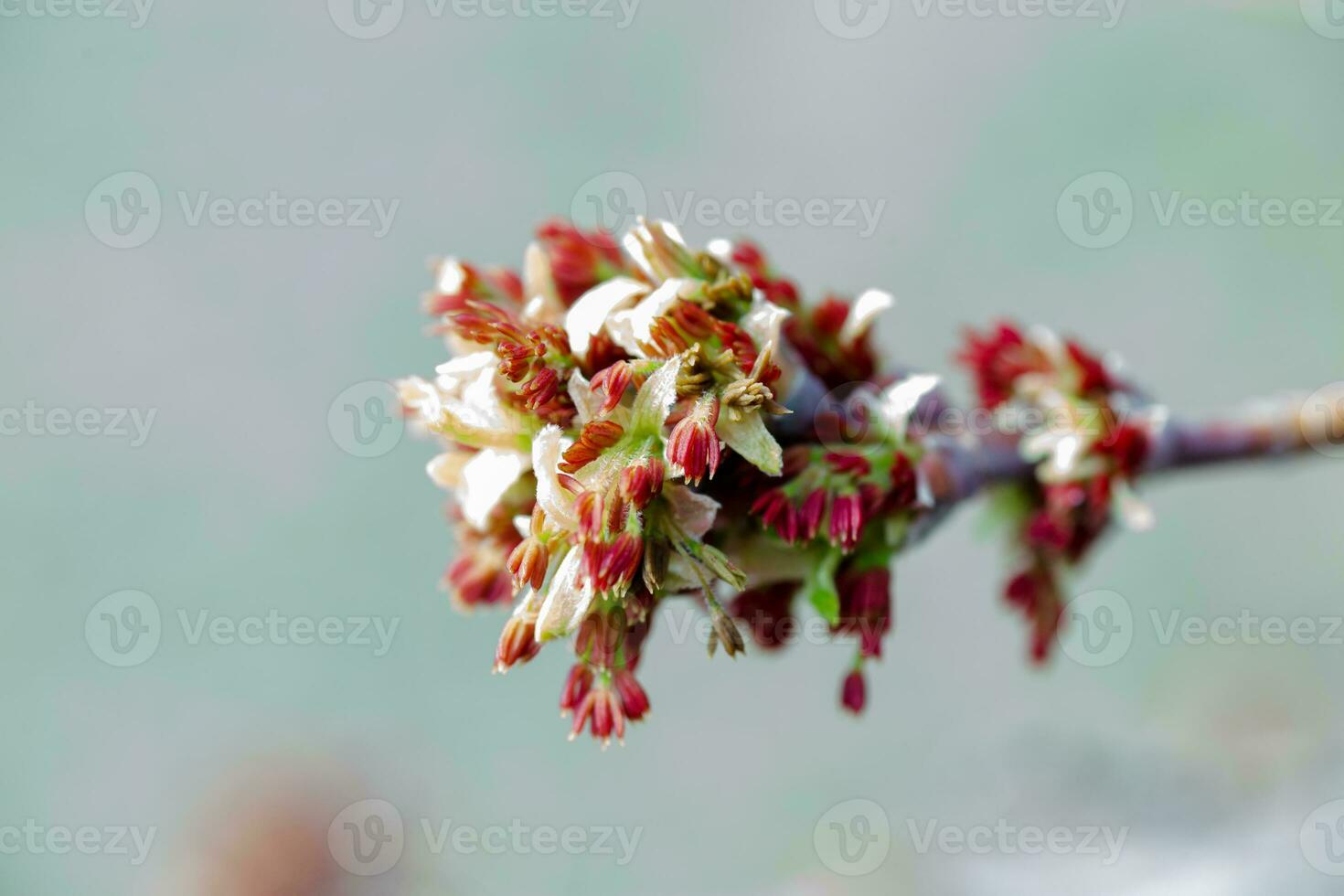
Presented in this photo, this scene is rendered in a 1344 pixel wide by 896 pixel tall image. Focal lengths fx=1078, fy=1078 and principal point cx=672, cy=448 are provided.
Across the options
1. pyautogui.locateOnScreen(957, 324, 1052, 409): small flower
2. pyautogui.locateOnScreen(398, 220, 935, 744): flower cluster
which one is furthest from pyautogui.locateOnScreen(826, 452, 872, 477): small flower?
pyautogui.locateOnScreen(957, 324, 1052, 409): small flower

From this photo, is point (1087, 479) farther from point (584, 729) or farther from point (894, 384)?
point (584, 729)

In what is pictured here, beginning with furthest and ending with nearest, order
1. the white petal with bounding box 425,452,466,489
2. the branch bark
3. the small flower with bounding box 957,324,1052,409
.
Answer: the small flower with bounding box 957,324,1052,409, the branch bark, the white petal with bounding box 425,452,466,489

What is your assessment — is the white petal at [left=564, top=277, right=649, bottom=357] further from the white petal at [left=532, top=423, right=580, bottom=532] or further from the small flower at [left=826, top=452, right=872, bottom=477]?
the small flower at [left=826, top=452, right=872, bottom=477]

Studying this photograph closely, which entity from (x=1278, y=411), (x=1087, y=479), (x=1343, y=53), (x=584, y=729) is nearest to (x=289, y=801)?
(x=584, y=729)

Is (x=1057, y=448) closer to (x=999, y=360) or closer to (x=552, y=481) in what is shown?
(x=999, y=360)

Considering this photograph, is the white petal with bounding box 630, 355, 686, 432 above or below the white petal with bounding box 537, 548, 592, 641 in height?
above

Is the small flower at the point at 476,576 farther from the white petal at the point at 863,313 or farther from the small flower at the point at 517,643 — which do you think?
the white petal at the point at 863,313

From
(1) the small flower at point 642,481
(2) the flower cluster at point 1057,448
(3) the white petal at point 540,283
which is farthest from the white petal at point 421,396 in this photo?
(2) the flower cluster at point 1057,448

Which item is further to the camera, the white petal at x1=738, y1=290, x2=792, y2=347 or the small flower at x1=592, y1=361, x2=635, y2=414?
the white petal at x1=738, y1=290, x2=792, y2=347

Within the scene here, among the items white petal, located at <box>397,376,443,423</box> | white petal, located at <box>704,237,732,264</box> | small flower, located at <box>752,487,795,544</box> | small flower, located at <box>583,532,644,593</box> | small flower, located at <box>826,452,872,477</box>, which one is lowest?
small flower, located at <box>583,532,644,593</box>
